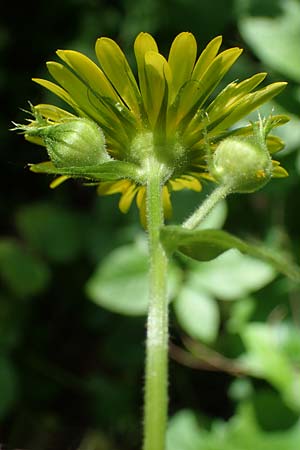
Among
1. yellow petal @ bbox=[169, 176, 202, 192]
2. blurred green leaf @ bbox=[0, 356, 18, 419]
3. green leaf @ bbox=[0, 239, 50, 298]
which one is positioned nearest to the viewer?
yellow petal @ bbox=[169, 176, 202, 192]

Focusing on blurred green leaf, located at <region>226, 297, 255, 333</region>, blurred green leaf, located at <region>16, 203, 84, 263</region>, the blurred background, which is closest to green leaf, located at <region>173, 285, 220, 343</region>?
the blurred background

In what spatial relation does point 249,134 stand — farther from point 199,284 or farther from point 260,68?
point 260,68

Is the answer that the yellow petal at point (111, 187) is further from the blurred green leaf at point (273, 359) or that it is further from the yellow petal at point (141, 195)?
the blurred green leaf at point (273, 359)

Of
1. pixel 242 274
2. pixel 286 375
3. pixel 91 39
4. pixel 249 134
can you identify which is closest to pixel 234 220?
pixel 242 274

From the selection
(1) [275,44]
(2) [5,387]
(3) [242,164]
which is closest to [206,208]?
(3) [242,164]

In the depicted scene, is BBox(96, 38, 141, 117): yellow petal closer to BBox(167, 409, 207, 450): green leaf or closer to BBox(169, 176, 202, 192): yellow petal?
BBox(169, 176, 202, 192): yellow petal

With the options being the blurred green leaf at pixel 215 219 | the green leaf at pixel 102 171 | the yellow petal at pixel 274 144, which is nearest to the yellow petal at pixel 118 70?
the green leaf at pixel 102 171

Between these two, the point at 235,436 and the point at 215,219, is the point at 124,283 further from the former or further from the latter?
the point at 235,436
